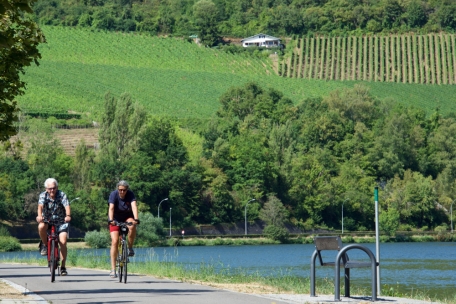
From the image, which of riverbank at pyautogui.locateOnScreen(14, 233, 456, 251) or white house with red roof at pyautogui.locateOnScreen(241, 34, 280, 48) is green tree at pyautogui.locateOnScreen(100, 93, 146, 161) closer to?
riverbank at pyautogui.locateOnScreen(14, 233, 456, 251)

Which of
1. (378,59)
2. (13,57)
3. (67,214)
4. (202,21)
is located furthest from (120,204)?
(202,21)

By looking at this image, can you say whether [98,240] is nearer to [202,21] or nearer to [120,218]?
[120,218]

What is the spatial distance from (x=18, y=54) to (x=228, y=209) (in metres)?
82.8

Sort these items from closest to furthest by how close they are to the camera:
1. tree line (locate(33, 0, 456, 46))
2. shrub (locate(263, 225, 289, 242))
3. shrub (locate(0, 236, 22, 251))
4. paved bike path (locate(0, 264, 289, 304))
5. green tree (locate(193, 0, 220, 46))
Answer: paved bike path (locate(0, 264, 289, 304)) < shrub (locate(0, 236, 22, 251)) < shrub (locate(263, 225, 289, 242)) < green tree (locate(193, 0, 220, 46)) < tree line (locate(33, 0, 456, 46))

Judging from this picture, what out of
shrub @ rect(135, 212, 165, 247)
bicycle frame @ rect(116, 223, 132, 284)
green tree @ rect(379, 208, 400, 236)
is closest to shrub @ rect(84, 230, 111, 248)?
shrub @ rect(135, 212, 165, 247)

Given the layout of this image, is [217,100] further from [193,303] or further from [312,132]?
[193,303]

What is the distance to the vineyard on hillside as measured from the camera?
15475cm

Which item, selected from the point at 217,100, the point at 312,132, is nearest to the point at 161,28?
the point at 217,100

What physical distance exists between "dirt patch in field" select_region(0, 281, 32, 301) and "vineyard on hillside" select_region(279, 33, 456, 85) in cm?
13968

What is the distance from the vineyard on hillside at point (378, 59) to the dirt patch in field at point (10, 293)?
140m

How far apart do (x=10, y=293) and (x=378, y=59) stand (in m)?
147

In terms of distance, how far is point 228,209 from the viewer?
98.9 metres

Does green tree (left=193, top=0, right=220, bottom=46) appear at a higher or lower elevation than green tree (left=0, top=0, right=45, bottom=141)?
higher

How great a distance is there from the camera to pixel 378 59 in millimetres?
159125
